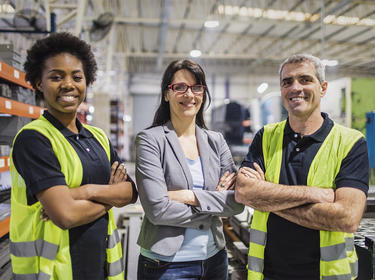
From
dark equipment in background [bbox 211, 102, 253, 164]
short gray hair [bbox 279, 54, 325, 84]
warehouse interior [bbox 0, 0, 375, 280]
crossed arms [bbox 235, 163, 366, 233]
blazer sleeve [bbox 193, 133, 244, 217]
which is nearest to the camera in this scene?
crossed arms [bbox 235, 163, 366, 233]

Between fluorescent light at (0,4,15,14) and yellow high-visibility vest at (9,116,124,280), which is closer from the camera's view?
yellow high-visibility vest at (9,116,124,280)

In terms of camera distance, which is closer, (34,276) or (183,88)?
(34,276)

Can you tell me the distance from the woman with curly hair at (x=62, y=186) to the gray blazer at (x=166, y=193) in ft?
0.48

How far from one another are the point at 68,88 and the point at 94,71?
12.1 inches

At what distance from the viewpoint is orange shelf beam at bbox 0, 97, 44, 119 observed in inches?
96.7

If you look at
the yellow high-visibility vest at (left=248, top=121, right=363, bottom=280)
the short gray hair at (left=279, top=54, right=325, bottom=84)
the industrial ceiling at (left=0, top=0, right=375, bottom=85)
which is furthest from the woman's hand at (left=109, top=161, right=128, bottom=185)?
the industrial ceiling at (left=0, top=0, right=375, bottom=85)

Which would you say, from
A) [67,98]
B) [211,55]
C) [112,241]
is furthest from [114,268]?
[211,55]

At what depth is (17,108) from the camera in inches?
105

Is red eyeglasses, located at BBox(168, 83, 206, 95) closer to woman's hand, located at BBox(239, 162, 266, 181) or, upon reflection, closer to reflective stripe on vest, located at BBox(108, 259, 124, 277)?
woman's hand, located at BBox(239, 162, 266, 181)

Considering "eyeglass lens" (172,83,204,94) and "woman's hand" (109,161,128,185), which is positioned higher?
"eyeglass lens" (172,83,204,94)

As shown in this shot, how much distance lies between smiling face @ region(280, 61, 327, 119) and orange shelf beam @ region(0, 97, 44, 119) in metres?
2.02

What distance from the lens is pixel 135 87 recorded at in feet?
66.8

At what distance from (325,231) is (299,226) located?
0.12 metres

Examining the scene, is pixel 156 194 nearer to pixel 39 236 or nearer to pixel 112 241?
pixel 112 241
